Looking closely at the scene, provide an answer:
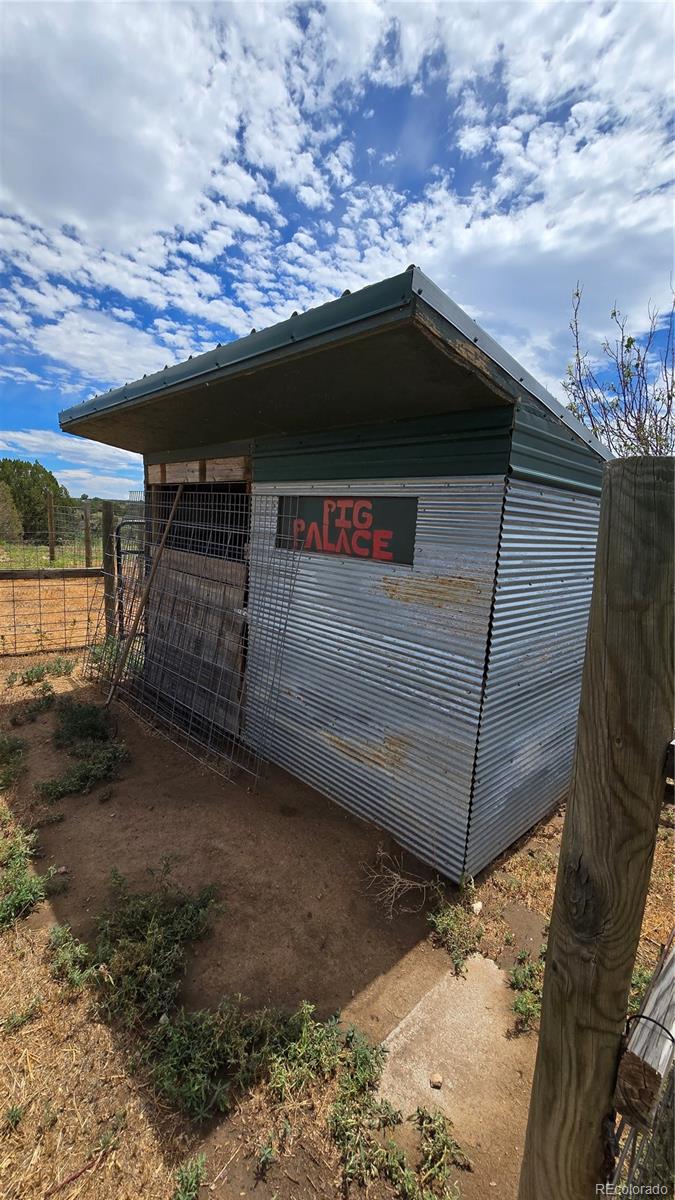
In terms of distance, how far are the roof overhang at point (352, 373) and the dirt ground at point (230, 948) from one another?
3.11 m

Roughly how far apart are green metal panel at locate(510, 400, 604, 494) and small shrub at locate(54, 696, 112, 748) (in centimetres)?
470

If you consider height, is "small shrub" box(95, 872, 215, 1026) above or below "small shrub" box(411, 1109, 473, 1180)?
above

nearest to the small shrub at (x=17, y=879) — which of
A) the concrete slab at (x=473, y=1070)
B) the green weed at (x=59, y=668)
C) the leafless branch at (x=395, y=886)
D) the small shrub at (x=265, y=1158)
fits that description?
the small shrub at (x=265, y=1158)

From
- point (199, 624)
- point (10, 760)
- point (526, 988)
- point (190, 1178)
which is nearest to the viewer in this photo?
point (190, 1178)

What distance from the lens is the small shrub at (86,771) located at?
3.94 m

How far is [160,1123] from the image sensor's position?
1836mm

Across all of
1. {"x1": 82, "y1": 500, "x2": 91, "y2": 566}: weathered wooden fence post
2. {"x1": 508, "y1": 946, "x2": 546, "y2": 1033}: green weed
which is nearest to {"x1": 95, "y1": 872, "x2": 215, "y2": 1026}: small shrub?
{"x1": 508, "y1": 946, "x2": 546, "y2": 1033}: green weed

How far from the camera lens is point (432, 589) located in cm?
323

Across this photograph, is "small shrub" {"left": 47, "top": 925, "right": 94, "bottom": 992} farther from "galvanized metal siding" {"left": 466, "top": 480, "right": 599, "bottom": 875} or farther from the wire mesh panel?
"galvanized metal siding" {"left": 466, "top": 480, "right": 599, "bottom": 875}

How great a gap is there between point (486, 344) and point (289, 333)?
103 cm

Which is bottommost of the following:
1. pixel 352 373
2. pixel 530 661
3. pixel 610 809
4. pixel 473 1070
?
A: pixel 473 1070

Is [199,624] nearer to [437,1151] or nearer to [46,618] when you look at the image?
[437,1151]

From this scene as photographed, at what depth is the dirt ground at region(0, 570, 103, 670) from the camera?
8242 mm

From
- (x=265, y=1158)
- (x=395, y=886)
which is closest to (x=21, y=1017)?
(x=265, y=1158)
